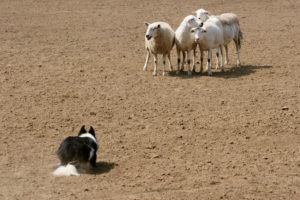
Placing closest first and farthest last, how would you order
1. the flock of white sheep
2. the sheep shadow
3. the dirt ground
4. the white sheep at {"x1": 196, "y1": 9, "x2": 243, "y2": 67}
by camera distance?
the dirt ground < the flock of white sheep < the sheep shadow < the white sheep at {"x1": 196, "y1": 9, "x2": 243, "y2": 67}

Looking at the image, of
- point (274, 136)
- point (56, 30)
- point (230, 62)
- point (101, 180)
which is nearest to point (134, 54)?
point (230, 62)

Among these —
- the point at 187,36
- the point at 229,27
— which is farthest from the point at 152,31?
the point at 229,27

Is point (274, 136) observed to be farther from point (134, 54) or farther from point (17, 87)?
point (134, 54)

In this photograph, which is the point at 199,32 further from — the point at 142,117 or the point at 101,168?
the point at 101,168

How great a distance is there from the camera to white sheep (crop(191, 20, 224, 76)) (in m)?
14.1

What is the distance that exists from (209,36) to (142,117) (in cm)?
432

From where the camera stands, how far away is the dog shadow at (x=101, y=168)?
8359 millimetres

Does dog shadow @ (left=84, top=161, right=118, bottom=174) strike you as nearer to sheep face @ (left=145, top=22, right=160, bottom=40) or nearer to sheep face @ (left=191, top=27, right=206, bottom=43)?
sheep face @ (left=145, top=22, right=160, bottom=40)

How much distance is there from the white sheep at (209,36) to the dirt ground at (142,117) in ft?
Answer: 2.58

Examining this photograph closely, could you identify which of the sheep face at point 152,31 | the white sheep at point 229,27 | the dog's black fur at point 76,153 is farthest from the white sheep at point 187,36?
the dog's black fur at point 76,153

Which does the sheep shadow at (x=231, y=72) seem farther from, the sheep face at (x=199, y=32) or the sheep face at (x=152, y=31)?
the sheep face at (x=152, y=31)

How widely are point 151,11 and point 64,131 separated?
46.2 ft

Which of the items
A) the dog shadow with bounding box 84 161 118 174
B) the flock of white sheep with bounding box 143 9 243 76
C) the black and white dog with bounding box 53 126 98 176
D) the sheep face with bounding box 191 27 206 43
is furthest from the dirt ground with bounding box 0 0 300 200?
the sheep face with bounding box 191 27 206 43

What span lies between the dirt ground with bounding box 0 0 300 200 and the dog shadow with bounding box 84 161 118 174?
0.04 m
